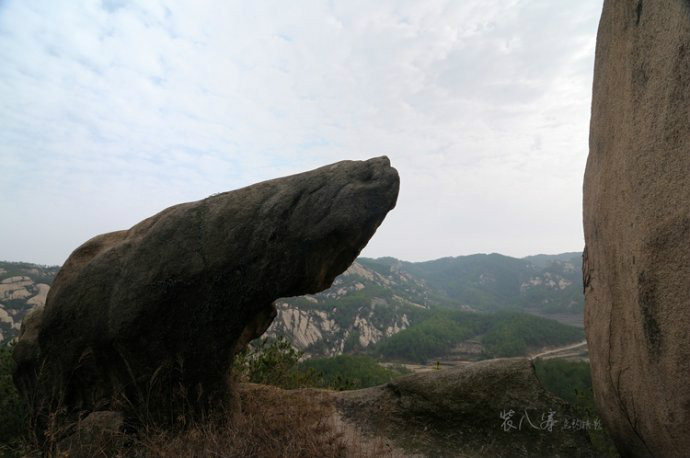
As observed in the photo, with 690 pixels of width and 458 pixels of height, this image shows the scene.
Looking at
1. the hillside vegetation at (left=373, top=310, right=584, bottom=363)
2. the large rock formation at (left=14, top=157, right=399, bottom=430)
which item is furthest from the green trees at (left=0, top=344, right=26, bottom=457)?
the hillside vegetation at (left=373, top=310, right=584, bottom=363)

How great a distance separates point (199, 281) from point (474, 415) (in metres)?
5.25

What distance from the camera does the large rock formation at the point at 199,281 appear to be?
20.7ft

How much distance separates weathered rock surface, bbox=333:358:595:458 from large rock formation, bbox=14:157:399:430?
285cm

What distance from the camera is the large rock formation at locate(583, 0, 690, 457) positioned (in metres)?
3.78

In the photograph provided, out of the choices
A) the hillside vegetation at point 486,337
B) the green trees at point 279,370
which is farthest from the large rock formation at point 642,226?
the hillside vegetation at point 486,337

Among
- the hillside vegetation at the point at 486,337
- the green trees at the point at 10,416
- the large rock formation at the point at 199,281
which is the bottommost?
the hillside vegetation at the point at 486,337

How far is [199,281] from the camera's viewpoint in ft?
20.6

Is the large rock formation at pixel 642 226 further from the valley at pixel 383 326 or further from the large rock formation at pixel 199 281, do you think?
the valley at pixel 383 326

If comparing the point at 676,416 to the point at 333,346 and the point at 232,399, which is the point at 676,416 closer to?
the point at 232,399

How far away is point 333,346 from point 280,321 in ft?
47.0

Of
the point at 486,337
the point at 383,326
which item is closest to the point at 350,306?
the point at 383,326

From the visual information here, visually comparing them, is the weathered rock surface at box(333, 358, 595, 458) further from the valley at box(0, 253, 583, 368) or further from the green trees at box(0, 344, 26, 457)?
the valley at box(0, 253, 583, 368)

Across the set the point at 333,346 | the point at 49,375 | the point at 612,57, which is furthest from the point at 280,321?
the point at 612,57

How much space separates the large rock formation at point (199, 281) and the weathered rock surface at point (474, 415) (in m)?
2.85
